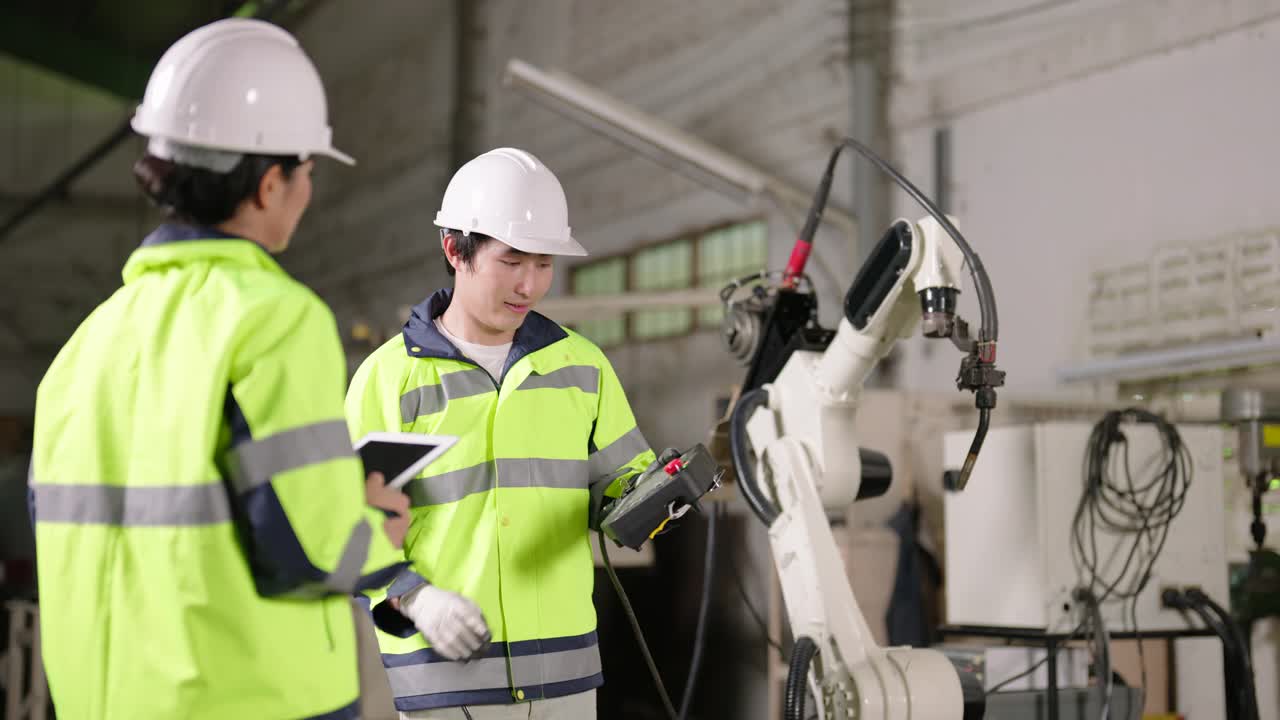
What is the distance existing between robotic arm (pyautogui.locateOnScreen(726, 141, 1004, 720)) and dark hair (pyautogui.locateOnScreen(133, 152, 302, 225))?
129 centimetres

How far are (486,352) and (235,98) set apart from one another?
80 centimetres

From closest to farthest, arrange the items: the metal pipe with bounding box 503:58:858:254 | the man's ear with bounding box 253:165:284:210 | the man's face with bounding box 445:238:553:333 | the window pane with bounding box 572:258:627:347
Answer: the man's ear with bounding box 253:165:284:210, the man's face with bounding box 445:238:553:333, the metal pipe with bounding box 503:58:858:254, the window pane with bounding box 572:258:627:347

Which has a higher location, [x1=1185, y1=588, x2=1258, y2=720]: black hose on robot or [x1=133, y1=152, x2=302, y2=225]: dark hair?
[x1=133, y1=152, x2=302, y2=225]: dark hair

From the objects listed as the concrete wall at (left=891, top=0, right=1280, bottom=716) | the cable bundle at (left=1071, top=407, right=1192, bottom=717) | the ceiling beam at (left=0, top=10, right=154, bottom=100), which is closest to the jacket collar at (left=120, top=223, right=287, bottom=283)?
the cable bundle at (left=1071, top=407, right=1192, bottom=717)

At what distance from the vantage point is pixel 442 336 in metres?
2.08

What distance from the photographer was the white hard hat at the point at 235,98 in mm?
1396

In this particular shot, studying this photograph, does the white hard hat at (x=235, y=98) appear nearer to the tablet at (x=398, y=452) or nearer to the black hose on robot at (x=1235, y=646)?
the tablet at (x=398, y=452)

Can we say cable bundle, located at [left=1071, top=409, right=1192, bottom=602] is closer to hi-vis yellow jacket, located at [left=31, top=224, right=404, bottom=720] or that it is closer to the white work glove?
the white work glove

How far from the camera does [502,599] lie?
1.96 meters

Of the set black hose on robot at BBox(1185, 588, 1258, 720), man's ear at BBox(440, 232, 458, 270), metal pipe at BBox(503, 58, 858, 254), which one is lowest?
black hose on robot at BBox(1185, 588, 1258, 720)

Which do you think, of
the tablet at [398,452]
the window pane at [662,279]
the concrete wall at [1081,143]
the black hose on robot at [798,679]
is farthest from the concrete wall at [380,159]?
the tablet at [398,452]

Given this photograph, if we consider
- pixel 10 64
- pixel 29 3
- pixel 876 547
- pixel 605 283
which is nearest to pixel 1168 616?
pixel 876 547

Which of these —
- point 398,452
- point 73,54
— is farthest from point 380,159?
point 398,452

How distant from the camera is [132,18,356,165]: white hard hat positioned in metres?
1.40
